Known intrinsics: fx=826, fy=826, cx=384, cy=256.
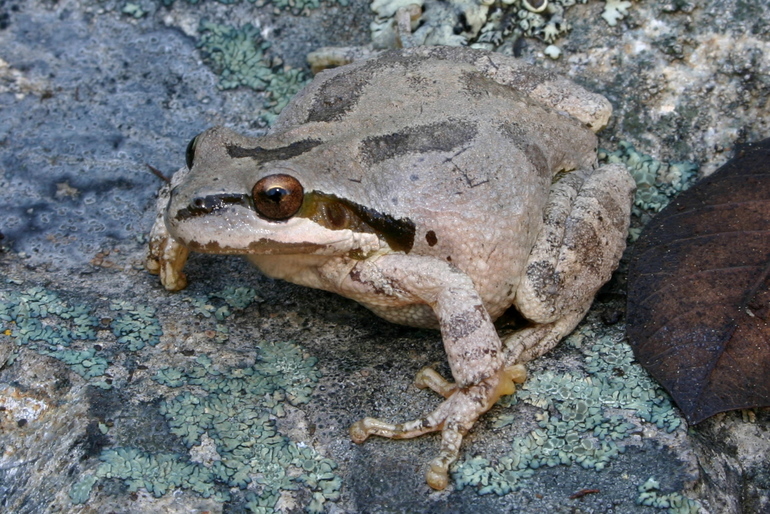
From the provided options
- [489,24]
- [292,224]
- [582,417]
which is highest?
[292,224]

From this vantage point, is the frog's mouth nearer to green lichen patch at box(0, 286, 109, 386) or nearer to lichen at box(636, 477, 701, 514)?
green lichen patch at box(0, 286, 109, 386)

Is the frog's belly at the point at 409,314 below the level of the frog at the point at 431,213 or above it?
below

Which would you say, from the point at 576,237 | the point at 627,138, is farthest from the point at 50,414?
the point at 627,138

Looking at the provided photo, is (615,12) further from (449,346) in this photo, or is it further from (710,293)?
(449,346)

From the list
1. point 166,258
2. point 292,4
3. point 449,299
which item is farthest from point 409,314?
point 292,4

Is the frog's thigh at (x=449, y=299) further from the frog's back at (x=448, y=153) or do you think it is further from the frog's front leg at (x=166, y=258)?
the frog's front leg at (x=166, y=258)

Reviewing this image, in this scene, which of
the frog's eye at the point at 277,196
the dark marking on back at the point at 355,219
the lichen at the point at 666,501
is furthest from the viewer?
the dark marking on back at the point at 355,219

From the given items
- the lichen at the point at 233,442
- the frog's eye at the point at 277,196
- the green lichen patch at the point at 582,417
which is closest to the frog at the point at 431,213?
the frog's eye at the point at 277,196
